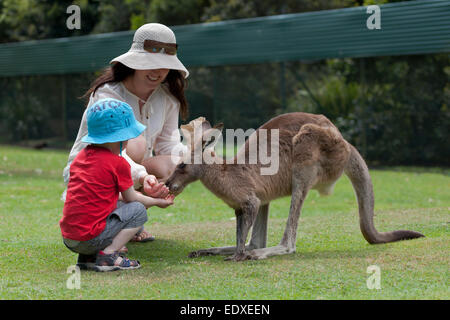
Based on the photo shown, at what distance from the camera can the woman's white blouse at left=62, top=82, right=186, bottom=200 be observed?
12.1 feet

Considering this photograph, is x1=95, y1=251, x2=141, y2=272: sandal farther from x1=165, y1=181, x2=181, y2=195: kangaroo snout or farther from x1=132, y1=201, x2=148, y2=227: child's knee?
x1=165, y1=181, x2=181, y2=195: kangaroo snout

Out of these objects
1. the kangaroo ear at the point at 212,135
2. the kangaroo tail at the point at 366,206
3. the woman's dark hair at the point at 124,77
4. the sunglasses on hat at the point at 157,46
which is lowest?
the kangaroo tail at the point at 366,206

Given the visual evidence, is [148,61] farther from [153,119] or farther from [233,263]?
[233,263]

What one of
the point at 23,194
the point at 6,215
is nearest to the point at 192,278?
the point at 6,215

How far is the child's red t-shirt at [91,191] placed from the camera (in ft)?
10.2

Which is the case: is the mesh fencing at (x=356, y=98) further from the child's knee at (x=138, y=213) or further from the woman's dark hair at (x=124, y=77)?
the child's knee at (x=138, y=213)

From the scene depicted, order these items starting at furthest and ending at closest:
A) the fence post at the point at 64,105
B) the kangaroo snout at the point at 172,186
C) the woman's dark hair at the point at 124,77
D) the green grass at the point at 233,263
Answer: the fence post at the point at 64,105, the woman's dark hair at the point at 124,77, the kangaroo snout at the point at 172,186, the green grass at the point at 233,263

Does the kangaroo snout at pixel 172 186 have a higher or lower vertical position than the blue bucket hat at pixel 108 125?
lower

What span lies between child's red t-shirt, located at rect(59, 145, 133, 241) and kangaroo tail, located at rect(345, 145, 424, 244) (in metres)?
1.50

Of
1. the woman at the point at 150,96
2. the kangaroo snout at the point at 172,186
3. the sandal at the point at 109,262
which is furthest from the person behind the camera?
the woman at the point at 150,96

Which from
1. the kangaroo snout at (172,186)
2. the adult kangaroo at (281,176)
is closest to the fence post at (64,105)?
the adult kangaroo at (281,176)

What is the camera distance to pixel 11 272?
10.5 ft

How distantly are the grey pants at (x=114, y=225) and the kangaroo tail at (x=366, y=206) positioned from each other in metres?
1.38

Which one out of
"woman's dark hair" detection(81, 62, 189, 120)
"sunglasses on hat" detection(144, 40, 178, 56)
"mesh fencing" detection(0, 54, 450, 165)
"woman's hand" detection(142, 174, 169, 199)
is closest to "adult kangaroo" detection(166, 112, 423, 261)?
"woman's hand" detection(142, 174, 169, 199)
